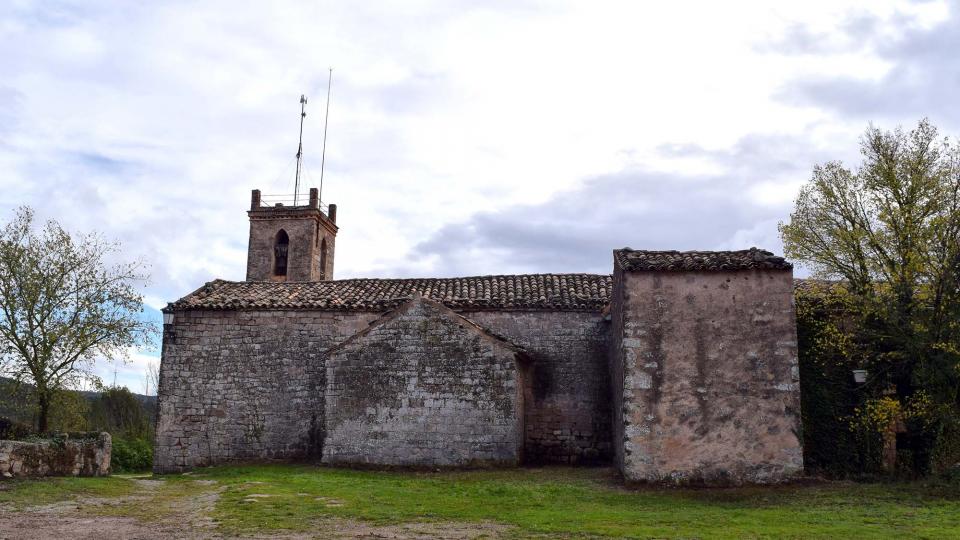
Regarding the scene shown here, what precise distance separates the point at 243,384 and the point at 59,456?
588 centimetres

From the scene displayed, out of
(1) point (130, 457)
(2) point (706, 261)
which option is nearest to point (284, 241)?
(1) point (130, 457)

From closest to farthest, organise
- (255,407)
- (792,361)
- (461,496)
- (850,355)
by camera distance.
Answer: (461,496) < (792,361) < (850,355) < (255,407)

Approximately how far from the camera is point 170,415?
22078mm

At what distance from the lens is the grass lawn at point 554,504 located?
1123 centimetres

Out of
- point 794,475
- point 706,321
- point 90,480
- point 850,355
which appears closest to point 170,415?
point 90,480

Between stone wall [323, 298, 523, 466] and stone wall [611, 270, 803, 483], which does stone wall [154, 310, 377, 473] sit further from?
stone wall [611, 270, 803, 483]

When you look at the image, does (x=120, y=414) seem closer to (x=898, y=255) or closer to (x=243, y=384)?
(x=243, y=384)

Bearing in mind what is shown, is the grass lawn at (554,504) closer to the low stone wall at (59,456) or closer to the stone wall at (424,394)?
the low stone wall at (59,456)

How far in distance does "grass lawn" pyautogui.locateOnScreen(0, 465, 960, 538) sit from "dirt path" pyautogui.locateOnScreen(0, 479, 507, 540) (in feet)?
0.48

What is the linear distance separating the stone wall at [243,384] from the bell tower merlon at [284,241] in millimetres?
12673

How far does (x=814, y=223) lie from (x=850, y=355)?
3.10m

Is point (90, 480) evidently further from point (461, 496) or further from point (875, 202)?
point (875, 202)

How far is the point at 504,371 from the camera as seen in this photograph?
1938 centimetres

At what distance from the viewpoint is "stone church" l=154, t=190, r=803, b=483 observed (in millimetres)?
15789
